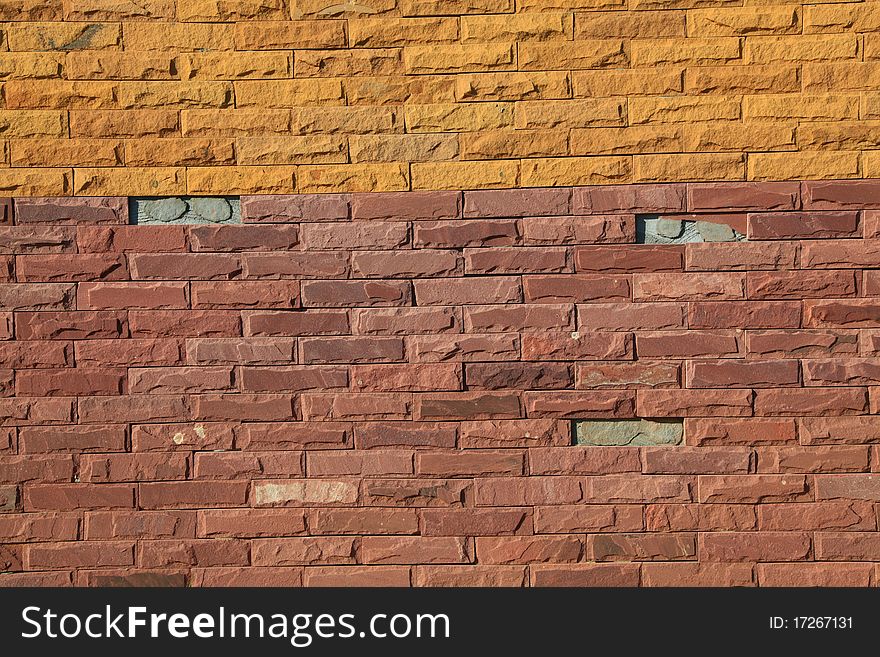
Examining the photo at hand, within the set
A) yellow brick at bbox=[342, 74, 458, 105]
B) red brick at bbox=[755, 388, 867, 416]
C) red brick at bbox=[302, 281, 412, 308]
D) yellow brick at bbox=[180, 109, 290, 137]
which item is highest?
yellow brick at bbox=[342, 74, 458, 105]

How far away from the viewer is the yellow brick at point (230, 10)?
2.21 m

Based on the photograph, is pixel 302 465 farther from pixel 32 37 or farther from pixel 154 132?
pixel 32 37

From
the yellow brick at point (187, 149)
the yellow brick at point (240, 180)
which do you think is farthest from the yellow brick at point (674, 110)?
the yellow brick at point (187, 149)

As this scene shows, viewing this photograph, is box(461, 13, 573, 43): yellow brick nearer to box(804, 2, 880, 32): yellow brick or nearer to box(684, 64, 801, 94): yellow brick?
box(684, 64, 801, 94): yellow brick

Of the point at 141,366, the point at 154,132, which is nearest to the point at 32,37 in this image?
the point at 154,132

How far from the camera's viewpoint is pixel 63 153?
2213 millimetres

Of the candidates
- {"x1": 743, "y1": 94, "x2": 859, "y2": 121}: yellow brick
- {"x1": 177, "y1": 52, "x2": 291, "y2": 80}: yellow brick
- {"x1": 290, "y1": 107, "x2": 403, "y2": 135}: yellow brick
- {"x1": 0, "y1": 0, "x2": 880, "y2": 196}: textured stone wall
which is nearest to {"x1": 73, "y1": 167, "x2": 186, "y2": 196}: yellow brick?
{"x1": 0, "y1": 0, "x2": 880, "y2": 196}: textured stone wall

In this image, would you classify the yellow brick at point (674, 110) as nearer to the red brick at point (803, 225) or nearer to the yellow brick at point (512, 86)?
the yellow brick at point (512, 86)

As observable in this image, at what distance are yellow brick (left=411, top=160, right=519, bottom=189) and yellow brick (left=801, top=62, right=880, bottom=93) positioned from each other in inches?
40.2

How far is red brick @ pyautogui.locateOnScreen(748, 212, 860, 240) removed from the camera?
2.17m

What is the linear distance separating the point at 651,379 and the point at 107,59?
2.14 meters

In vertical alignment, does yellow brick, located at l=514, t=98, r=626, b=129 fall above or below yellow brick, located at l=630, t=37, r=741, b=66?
below

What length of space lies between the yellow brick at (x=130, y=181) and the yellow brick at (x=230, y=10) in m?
0.52

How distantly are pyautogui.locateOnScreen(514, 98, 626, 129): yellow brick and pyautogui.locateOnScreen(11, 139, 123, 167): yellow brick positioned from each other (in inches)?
54.7
